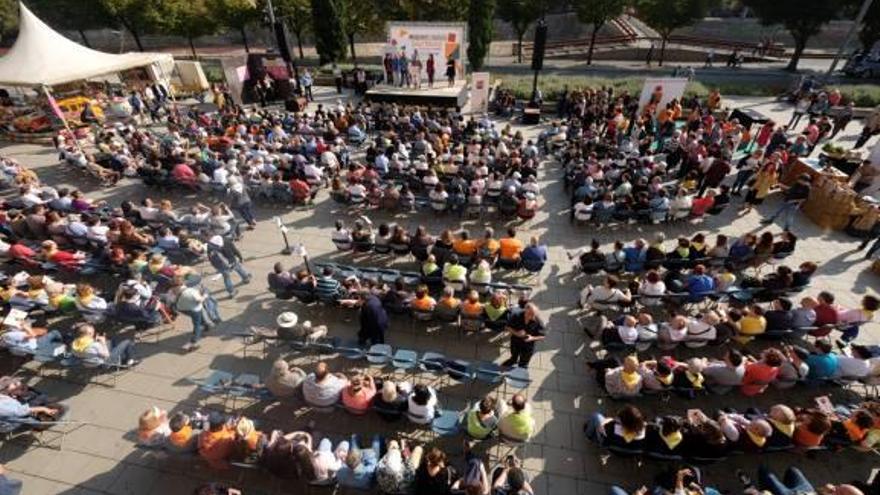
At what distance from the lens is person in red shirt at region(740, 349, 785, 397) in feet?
21.0

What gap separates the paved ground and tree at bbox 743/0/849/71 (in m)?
23.0

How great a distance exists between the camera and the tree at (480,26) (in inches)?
1022

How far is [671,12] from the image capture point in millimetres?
28875

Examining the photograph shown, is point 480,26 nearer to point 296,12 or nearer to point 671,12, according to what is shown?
point 671,12

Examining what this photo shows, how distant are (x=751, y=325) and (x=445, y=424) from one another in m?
5.34

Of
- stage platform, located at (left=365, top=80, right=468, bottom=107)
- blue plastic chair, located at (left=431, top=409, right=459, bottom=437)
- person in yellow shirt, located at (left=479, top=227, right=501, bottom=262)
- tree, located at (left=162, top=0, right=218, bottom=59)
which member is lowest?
blue plastic chair, located at (left=431, top=409, right=459, bottom=437)

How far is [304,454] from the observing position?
5.27 m

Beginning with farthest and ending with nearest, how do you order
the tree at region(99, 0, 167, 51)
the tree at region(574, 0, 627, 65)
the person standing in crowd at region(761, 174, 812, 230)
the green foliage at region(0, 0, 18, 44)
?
the green foliage at region(0, 0, 18, 44)
the tree at region(99, 0, 167, 51)
the tree at region(574, 0, 627, 65)
the person standing in crowd at region(761, 174, 812, 230)

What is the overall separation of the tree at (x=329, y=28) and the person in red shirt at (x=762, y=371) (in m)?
28.1

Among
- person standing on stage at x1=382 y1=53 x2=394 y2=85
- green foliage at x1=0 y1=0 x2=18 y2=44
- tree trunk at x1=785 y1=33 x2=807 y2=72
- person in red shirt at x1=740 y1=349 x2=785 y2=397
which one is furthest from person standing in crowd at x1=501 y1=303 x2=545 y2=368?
green foliage at x1=0 y1=0 x2=18 y2=44

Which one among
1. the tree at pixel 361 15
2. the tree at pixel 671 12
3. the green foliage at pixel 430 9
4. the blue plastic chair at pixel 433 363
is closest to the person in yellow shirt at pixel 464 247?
the blue plastic chair at pixel 433 363

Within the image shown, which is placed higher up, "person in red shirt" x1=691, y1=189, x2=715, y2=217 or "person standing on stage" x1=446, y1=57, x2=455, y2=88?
"person standing on stage" x1=446, y1=57, x2=455, y2=88

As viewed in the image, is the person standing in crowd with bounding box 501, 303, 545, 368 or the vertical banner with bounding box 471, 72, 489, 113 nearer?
the person standing in crowd with bounding box 501, 303, 545, 368

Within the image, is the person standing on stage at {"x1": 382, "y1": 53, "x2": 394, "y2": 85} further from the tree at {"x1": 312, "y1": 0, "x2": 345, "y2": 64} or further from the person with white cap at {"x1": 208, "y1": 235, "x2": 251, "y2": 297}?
the person with white cap at {"x1": 208, "y1": 235, "x2": 251, "y2": 297}
